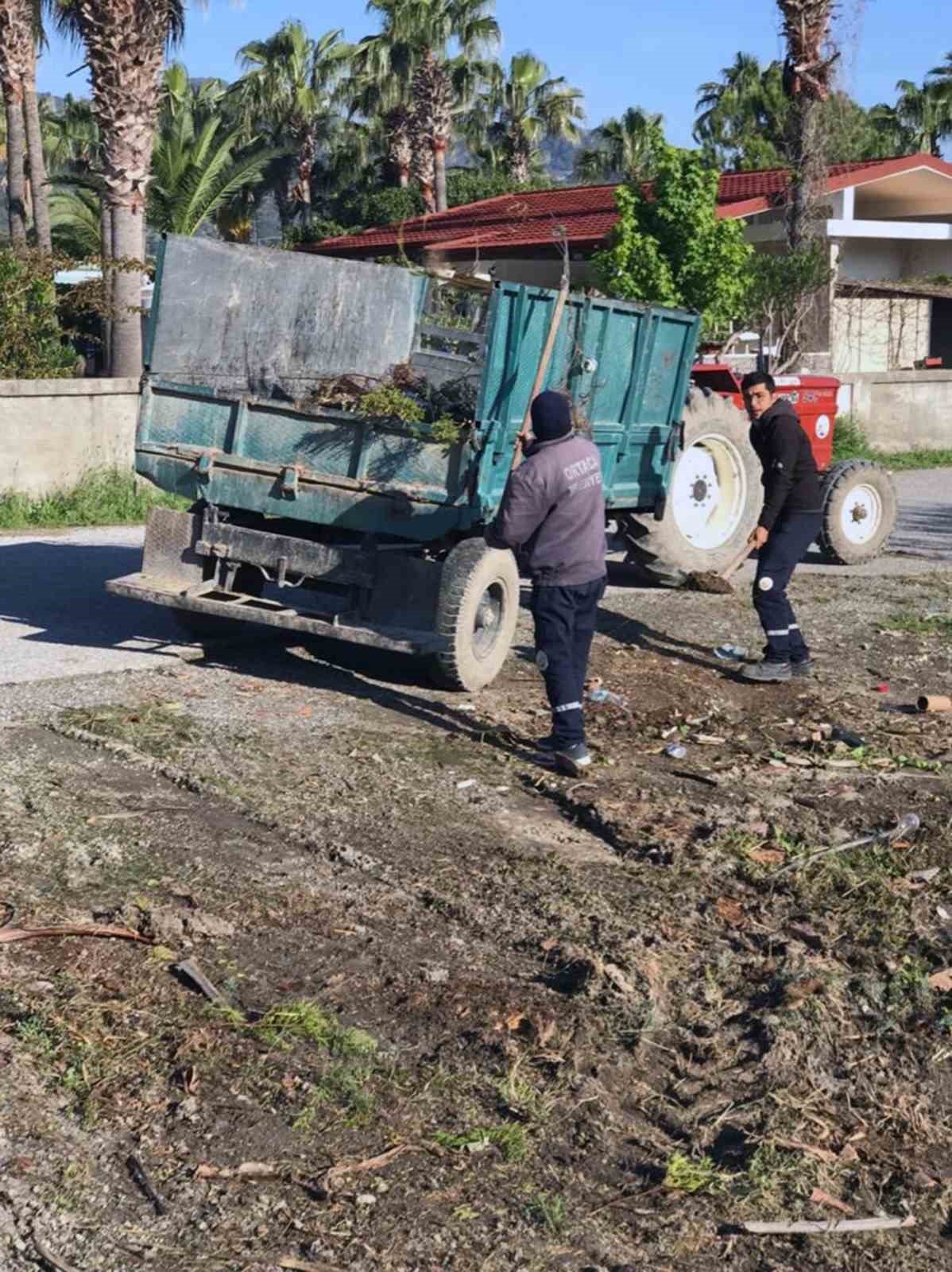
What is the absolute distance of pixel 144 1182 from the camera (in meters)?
3.98

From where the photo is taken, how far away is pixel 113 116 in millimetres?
19188

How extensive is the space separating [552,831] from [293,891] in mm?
1340

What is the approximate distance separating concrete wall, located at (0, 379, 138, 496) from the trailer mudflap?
6078mm

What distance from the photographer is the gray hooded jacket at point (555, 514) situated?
7836 millimetres

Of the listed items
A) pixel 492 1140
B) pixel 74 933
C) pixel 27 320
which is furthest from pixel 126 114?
pixel 492 1140

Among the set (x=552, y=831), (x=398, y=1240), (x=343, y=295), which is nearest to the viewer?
(x=398, y=1240)

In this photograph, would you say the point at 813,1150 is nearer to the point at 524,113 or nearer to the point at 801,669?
the point at 801,669

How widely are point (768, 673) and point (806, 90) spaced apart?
1801 cm

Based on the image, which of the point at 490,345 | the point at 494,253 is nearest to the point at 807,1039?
the point at 490,345

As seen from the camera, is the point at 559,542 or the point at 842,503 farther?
the point at 842,503

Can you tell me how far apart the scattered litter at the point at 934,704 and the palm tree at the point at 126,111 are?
12.3 meters

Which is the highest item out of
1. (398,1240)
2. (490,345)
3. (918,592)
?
(490,345)

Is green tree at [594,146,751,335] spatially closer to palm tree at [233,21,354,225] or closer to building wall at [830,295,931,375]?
building wall at [830,295,931,375]

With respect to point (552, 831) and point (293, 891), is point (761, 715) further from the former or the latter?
point (293, 891)
